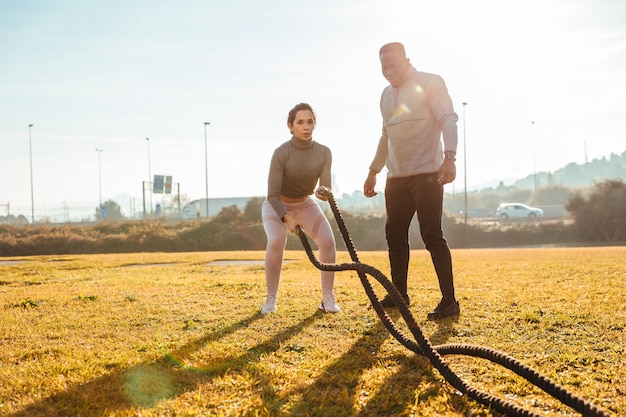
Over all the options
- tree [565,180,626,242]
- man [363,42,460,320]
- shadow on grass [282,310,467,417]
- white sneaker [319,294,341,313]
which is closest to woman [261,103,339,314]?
white sneaker [319,294,341,313]

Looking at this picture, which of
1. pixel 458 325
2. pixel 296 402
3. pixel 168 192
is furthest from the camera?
pixel 168 192

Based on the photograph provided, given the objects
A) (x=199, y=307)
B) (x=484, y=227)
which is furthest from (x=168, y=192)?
(x=199, y=307)

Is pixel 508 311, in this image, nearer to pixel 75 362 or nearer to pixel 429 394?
pixel 429 394

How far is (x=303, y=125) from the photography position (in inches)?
204

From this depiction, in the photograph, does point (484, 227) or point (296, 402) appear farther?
point (484, 227)

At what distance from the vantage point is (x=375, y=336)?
4.09 meters

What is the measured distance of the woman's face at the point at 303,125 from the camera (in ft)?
17.0

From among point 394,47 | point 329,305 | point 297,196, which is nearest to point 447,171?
point 394,47

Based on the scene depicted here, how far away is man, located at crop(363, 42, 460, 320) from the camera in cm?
475

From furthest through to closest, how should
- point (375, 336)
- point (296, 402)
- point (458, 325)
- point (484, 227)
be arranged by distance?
point (484, 227) < point (458, 325) < point (375, 336) < point (296, 402)

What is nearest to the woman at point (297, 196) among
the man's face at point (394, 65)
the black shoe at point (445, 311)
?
the man's face at point (394, 65)

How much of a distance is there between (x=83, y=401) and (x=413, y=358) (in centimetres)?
195

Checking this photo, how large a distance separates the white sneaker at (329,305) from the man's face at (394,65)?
2191mm

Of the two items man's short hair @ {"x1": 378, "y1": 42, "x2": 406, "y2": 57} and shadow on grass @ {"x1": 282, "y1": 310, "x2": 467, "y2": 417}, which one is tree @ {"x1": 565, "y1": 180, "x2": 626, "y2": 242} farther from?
shadow on grass @ {"x1": 282, "y1": 310, "x2": 467, "y2": 417}
